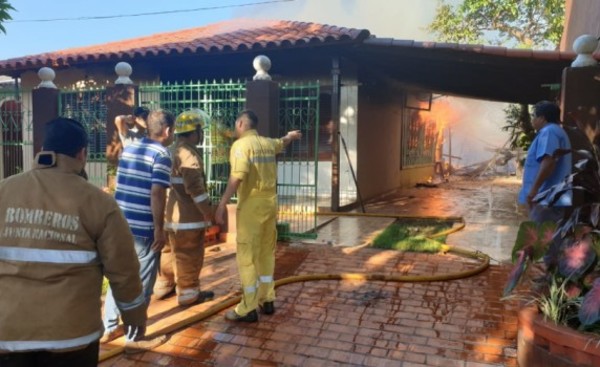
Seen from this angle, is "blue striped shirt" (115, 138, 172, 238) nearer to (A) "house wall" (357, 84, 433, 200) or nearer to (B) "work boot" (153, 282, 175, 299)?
(B) "work boot" (153, 282, 175, 299)

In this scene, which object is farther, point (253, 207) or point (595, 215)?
point (253, 207)

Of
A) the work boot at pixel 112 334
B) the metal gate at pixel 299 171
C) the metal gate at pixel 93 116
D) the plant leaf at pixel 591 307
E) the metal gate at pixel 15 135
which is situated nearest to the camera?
the plant leaf at pixel 591 307

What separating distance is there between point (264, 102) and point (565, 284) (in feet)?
14.0

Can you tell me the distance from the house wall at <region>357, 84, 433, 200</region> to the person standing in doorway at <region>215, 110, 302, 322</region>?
6134mm

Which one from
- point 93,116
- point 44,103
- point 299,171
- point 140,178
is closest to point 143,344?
point 140,178

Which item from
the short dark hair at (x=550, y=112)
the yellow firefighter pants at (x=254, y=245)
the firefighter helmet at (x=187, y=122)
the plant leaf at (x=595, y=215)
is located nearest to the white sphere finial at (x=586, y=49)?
the short dark hair at (x=550, y=112)

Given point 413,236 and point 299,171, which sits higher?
point 299,171

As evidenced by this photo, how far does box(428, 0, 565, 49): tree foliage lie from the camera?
18297mm

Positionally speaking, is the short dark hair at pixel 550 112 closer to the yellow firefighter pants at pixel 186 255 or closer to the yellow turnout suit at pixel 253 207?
the yellow turnout suit at pixel 253 207

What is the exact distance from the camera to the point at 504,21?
2003cm

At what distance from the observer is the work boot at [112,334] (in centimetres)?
347

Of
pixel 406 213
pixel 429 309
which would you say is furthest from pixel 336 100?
pixel 429 309

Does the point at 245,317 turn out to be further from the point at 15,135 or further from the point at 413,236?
the point at 15,135

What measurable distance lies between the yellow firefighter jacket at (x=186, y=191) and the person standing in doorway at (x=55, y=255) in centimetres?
187
